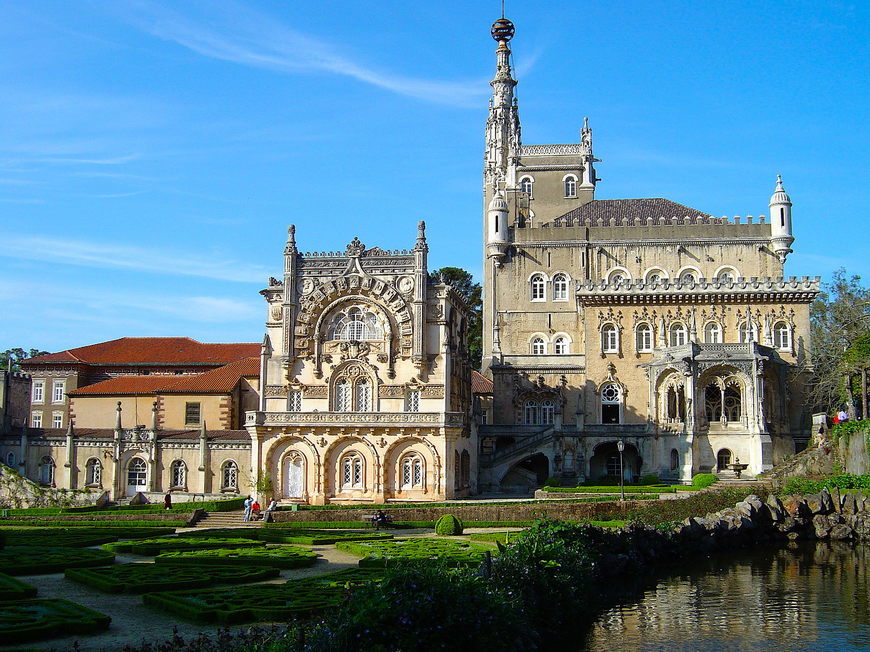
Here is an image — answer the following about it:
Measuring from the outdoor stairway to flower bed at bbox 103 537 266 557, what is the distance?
9.18 meters

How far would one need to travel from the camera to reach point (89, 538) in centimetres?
3447

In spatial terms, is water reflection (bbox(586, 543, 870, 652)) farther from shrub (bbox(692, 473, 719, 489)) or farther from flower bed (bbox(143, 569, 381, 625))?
shrub (bbox(692, 473, 719, 489))

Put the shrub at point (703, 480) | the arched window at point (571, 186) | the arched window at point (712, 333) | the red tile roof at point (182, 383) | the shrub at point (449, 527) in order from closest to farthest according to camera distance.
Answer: the shrub at point (449, 527)
the shrub at point (703, 480)
the red tile roof at point (182, 383)
the arched window at point (712, 333)
the arched window at point (571, 186)

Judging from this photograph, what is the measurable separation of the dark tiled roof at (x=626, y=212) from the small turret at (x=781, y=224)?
182 inches

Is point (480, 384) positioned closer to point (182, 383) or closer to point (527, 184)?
point (527, 184)

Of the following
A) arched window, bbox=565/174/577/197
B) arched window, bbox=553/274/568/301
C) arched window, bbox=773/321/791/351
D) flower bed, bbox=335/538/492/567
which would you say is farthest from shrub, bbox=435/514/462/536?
arched window, bbox=565/174/577/197

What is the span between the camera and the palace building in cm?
5222

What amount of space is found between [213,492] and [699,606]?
36936mm

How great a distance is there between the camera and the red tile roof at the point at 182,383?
61000 mm

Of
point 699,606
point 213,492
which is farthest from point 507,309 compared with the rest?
point 699,606

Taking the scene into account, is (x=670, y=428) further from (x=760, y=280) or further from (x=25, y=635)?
(x=25, y=635)

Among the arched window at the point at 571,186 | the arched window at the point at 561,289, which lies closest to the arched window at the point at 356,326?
the arched window at the point at 561,289

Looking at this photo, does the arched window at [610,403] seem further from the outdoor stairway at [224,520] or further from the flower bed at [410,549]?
the flower bed at [410,549]

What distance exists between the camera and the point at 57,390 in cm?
6681
